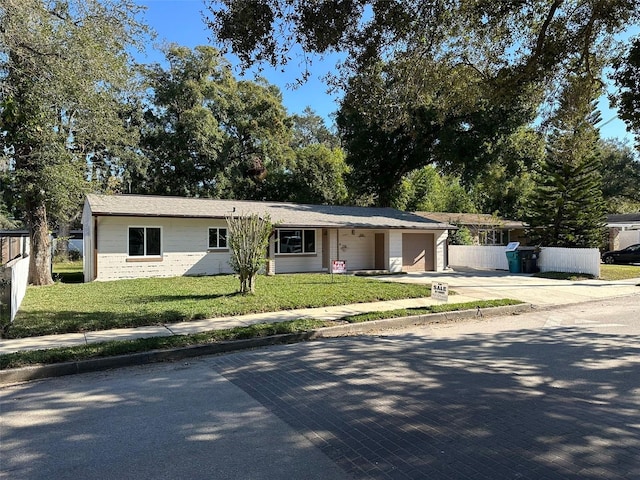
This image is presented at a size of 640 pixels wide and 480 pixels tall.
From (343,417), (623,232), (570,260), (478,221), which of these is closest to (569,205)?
(570,260)

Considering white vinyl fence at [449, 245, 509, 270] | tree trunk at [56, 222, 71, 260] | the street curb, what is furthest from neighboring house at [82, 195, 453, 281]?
tree trunk at [56, 222, 71, 260]

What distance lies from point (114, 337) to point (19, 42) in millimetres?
6044

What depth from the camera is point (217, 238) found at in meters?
20.0

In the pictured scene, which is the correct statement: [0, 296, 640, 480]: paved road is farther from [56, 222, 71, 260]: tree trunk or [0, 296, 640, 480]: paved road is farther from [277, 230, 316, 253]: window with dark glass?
[56, 222, 71, 260]: tree trunk

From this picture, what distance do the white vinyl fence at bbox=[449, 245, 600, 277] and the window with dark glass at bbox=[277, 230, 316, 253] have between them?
9.70 m

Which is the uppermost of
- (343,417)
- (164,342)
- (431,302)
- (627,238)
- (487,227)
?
(487,227)

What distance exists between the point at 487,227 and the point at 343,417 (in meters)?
29.7

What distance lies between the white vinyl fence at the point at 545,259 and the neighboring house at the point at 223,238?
9.00ft

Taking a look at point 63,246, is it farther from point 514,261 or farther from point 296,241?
point 514,261

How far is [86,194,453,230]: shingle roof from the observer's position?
18047mm

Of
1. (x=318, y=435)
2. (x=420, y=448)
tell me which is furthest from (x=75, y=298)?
(x=420, y=448)

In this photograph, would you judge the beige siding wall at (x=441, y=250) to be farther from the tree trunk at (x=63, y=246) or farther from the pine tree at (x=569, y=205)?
the tree trunk at (x=63, y=246)

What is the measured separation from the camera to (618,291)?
15.3m

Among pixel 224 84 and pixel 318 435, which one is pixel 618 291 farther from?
pixel 224 84
